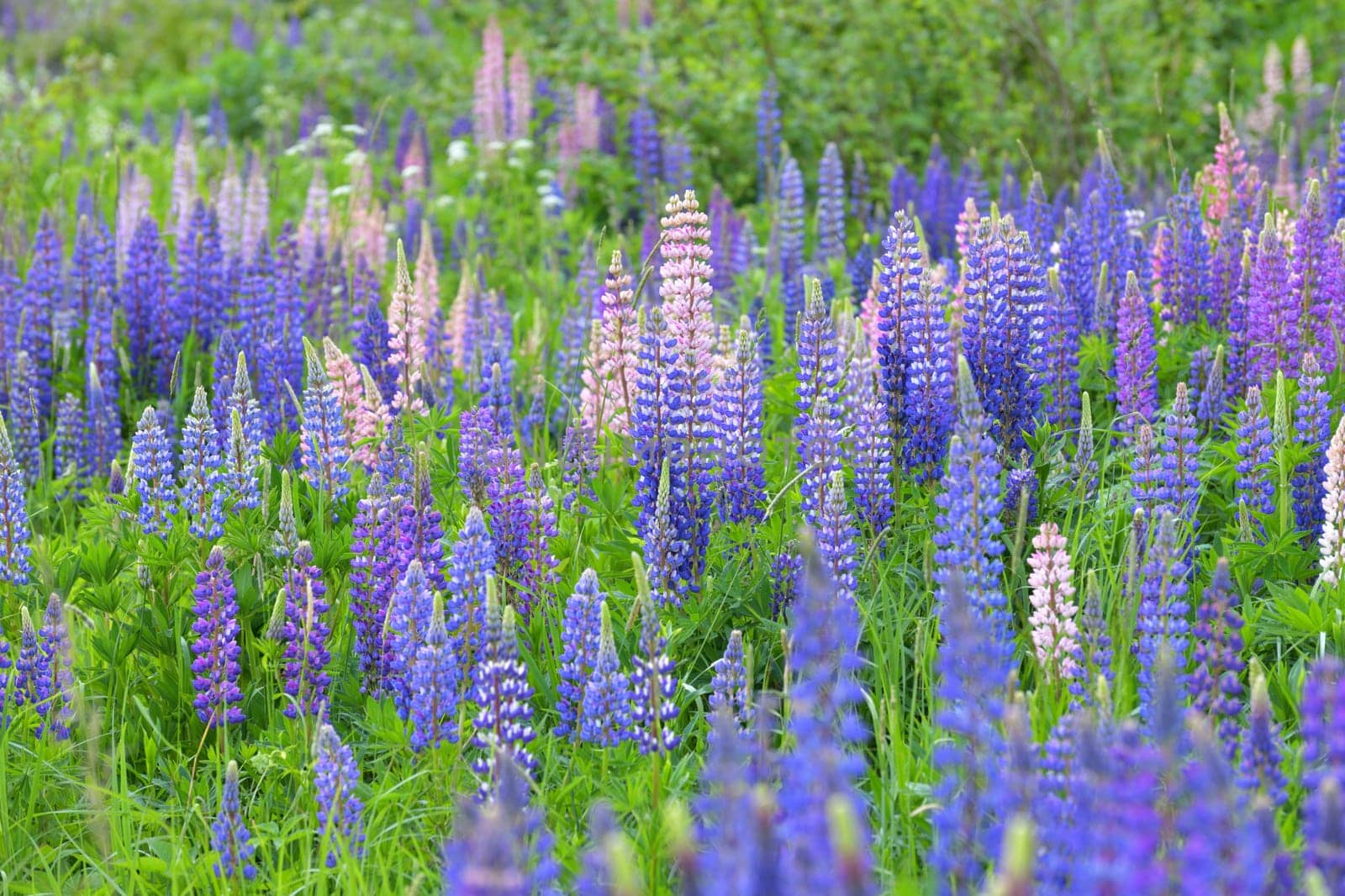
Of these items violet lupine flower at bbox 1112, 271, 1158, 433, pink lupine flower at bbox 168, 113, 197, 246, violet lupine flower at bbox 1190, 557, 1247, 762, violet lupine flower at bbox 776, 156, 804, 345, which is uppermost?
pink lupine flower at bbox 168, 113, 197, 246

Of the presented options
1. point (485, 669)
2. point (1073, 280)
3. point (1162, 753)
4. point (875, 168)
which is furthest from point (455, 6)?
point (1162, 753)

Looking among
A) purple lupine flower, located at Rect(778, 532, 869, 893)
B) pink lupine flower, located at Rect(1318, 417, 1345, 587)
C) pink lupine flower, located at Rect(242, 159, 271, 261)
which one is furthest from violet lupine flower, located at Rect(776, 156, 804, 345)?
purple lupine flower, located at Rect(778, 532, 869, 893)

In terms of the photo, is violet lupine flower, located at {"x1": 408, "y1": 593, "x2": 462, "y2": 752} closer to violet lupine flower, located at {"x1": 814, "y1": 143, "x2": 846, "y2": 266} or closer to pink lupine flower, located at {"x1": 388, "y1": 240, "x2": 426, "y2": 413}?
pink lupine flower, located at {"x1": 388, "y1": 240, "x2": 426, "y2": 413}

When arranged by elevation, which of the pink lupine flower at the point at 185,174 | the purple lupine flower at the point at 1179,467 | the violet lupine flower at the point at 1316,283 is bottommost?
the purple lupine flower at the point at 1179,467

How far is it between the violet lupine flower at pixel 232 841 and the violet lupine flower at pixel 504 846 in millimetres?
428

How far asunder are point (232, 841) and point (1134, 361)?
2.99 metres

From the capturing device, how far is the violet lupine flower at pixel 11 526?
13.7 feet

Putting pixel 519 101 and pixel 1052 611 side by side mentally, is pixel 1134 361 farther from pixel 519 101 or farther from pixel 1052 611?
pixel 519 101

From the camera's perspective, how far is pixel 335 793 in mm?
3250

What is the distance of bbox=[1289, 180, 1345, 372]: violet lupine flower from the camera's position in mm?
4758

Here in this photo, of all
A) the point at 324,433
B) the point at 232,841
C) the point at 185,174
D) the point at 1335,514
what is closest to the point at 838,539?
the point at 1335,514

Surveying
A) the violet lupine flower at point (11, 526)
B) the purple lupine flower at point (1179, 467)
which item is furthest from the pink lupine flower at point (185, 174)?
the purple lupine flower at point (1179, 467)

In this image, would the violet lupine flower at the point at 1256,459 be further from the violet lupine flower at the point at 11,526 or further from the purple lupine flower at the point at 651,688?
the violet lupine flower at the point at 11,526

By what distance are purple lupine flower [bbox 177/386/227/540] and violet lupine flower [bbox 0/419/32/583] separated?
44 cm
